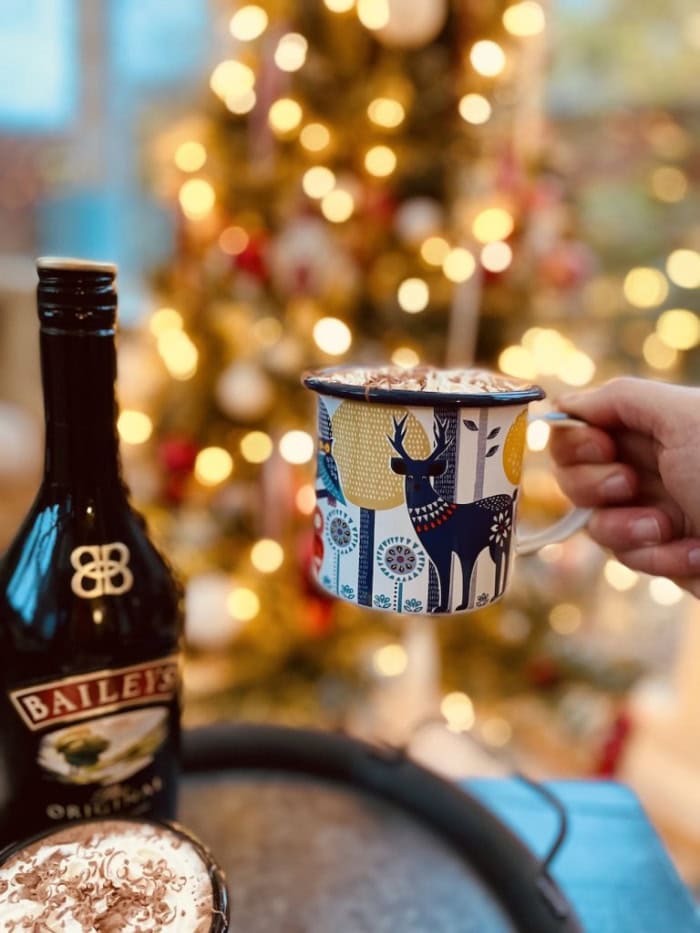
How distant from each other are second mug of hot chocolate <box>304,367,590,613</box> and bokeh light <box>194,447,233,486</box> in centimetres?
112

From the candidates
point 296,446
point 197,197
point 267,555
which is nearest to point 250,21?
point 197,197

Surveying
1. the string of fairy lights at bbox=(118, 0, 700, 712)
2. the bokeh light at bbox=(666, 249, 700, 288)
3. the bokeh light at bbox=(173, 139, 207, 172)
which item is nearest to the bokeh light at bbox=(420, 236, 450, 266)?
the string of fairy lights at bbox=(118, 0, 700, 712)

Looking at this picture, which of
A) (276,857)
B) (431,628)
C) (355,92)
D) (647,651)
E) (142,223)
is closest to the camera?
(276,857)

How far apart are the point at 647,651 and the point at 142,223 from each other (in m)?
2.41

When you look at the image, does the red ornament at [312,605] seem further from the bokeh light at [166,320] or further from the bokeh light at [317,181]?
the bokeh light at [317,181]

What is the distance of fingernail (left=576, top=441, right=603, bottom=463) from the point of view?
2.10 feet

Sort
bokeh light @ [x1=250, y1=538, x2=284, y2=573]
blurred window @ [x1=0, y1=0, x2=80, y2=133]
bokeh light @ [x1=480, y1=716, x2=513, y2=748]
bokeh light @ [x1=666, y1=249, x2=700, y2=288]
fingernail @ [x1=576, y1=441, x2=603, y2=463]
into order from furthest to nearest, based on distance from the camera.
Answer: blurred window @ [x1=0, y1=0, x2=80, y2=133] → bokeh light @ [x1=666, y1=249, x2=700, y2=288] → bokeh light @ [x1=480, y1=716, x2=513, y2=748] → bokeh light @ [x1=250, y1=538, x2=284, y2=573] → fingernail @ [x1=576, y1=441, x2=603, y2=463]

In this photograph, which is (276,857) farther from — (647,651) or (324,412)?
(647,651)

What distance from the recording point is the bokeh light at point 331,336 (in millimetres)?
1510

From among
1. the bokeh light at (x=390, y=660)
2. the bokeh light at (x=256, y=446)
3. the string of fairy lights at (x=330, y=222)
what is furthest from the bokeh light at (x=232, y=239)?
the bokeh light at (x=390, y=660)

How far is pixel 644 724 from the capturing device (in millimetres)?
1564

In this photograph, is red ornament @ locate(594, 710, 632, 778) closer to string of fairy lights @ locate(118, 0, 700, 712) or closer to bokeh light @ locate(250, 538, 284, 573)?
string of fairy lights @ locate(118, 0, 700, 712)

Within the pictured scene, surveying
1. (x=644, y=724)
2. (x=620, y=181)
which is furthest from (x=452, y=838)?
(x=620, y=181)

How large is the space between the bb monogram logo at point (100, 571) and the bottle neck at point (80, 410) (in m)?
0.04
